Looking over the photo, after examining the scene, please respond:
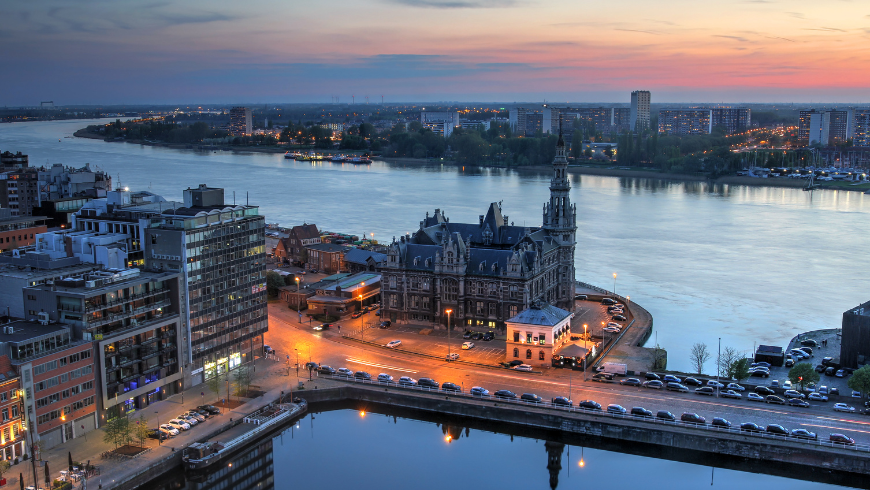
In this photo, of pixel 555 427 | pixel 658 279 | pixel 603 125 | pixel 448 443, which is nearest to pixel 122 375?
pixel 448 443

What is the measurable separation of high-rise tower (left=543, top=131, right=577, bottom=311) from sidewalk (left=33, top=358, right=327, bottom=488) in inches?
461

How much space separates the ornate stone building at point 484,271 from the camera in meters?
28.9

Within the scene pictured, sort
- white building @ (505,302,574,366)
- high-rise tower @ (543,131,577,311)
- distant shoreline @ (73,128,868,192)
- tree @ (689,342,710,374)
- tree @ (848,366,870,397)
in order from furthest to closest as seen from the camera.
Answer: distant shoreline @ (73,128,868,192)
high-rise tower @ (543,131,577,311)
tree @ (689,342,710,374)
white building @ (505,302,574,366)
tree @ (848,366,870,397)

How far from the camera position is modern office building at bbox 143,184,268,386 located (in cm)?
2322

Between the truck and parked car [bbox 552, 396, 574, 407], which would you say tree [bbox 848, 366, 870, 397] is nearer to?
the truck

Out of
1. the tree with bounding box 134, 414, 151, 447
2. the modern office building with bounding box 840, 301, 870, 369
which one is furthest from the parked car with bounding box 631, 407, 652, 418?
the tree with bounding box 134, 414, 151, 447

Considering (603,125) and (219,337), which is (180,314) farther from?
(603,125)

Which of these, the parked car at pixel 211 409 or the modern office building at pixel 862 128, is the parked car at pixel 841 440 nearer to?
the parked car at pixel 211 409

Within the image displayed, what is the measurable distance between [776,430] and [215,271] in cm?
1630

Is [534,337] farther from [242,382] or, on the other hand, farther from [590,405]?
[242,382]

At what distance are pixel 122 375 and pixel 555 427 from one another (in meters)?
11.7

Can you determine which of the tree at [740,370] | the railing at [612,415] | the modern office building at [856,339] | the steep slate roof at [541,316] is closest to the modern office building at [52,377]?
the railing at [612,415]

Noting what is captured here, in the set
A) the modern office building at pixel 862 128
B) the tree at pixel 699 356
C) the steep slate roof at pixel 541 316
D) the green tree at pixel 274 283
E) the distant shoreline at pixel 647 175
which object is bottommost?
the tree at pixel 699 356

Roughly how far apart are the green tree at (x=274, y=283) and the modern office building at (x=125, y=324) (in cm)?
1135
